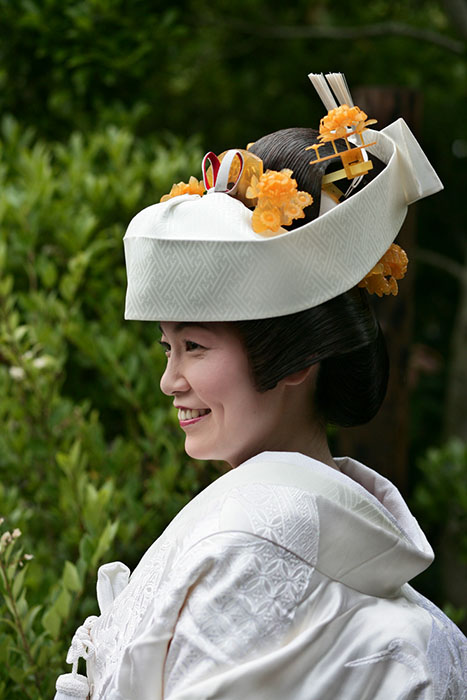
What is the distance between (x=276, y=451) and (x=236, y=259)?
1.16 ft

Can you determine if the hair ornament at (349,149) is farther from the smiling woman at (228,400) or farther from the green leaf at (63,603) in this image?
the green leaf at (63,603)

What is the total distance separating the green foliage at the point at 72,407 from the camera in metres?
2.21

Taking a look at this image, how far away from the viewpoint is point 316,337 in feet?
4.96

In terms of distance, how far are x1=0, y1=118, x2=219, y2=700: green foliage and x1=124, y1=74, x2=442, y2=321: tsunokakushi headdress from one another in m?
0.78

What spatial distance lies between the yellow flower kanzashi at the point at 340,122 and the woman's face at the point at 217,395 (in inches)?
14.3

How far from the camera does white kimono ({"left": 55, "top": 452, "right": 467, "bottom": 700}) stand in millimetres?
1340

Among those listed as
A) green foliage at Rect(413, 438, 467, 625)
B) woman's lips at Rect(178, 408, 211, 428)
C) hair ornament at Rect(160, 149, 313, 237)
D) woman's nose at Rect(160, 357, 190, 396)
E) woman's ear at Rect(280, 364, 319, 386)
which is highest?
hair ornament at Rect(160, 149, 313, 237)

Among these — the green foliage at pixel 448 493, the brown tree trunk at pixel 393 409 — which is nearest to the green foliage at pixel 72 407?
the brown tree trunk at pixel 393 409

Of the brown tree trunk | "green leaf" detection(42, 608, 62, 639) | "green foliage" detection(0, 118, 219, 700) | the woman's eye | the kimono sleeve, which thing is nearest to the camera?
the kimono sleeve

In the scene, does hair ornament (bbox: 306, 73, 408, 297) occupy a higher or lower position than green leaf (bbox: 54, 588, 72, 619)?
higher

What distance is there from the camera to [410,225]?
3814mm

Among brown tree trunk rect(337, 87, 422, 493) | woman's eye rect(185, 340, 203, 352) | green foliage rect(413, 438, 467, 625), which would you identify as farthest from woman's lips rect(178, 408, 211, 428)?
green foliage rect(413, 438, 467, 625)

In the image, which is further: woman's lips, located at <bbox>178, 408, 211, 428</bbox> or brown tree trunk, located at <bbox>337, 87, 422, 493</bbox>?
brown tree trunk, located at <bbox>337, 87, 422, 493</bbox>

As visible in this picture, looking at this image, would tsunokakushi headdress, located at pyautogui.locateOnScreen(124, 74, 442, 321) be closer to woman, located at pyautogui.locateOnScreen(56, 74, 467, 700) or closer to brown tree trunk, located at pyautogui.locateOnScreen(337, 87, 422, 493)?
woman, located at pyautogui.locateOnScreen(56, 74, 467, 700)
